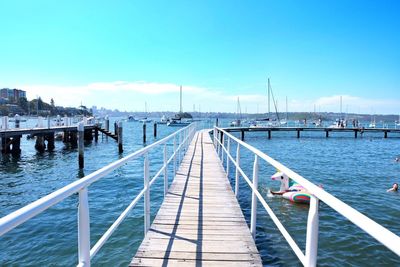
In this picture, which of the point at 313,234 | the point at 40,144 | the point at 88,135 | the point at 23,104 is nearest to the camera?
the point at 313,234

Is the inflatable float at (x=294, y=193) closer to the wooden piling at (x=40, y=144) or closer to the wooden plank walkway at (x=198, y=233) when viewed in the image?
the wooden plank walkway at (x=198, y=233)

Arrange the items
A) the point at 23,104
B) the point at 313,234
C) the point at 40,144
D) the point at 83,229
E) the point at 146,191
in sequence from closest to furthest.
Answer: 1. the point at 313,234
2. the point at 83,229
3. the point at 146,191
4. the point at 40,144
5. the point at 23,104

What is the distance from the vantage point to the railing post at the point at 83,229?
2203mm

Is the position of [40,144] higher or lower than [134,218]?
higher

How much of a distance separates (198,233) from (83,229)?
224 cm

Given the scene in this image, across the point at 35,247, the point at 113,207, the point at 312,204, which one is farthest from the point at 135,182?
the point at 312,204

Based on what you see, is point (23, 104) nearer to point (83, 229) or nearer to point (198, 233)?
point (198, 233)

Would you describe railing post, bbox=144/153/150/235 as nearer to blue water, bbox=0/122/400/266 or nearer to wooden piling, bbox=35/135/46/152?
blue water, bbox=0/122/400/266

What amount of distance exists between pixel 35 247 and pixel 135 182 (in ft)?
21.3

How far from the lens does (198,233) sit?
13.7 feet

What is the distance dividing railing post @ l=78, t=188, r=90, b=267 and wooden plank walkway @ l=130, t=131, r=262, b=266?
1.15m

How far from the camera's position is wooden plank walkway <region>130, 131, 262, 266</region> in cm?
340

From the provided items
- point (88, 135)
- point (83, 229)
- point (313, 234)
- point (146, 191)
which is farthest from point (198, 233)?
point (88, 135)

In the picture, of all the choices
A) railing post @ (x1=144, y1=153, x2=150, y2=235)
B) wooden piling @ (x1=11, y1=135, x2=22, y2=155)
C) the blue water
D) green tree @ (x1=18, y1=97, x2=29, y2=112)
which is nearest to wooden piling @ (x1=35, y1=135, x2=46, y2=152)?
wooden piling @ (x1=11, y1=135, x2=22, y2=155)
